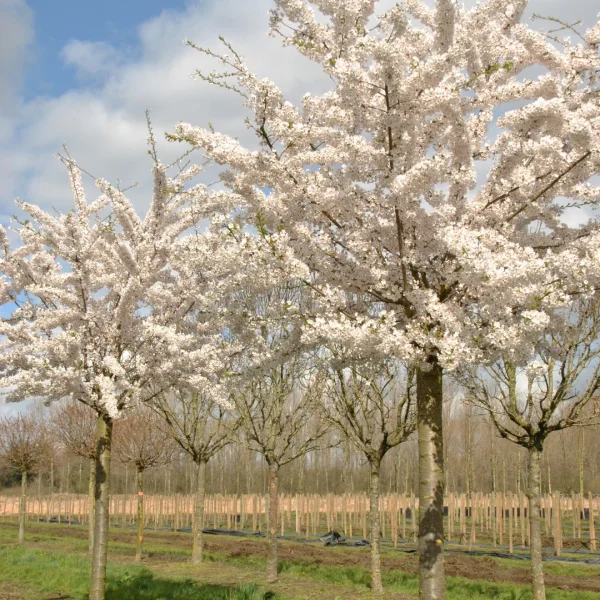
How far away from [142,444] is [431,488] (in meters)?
14.9

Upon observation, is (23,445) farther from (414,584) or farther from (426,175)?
(426,175)

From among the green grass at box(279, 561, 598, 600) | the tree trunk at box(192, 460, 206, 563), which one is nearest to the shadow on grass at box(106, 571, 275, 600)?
the green grass at box(279, 561, 598, 600)

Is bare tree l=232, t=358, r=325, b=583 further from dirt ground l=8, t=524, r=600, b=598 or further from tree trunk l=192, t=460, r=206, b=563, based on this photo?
dirt ground l=8, t=524, r=600, b=598

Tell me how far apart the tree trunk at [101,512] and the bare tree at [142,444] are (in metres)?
10.0

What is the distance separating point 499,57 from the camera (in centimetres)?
663

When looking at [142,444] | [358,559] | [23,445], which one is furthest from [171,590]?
[23,445]

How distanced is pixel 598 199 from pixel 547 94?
124 centimetres

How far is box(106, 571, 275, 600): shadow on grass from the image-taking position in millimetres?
9914

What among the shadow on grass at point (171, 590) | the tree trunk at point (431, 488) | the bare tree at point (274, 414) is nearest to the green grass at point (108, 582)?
the shadow on grass at point (171, 590)

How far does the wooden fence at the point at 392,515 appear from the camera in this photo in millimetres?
23406

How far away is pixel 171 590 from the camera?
10.7 m

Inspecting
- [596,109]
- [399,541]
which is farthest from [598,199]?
[399,541]

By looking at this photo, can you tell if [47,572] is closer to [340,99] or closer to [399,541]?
[340,99]

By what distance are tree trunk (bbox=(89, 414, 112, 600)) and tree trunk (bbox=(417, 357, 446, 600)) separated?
410cm
